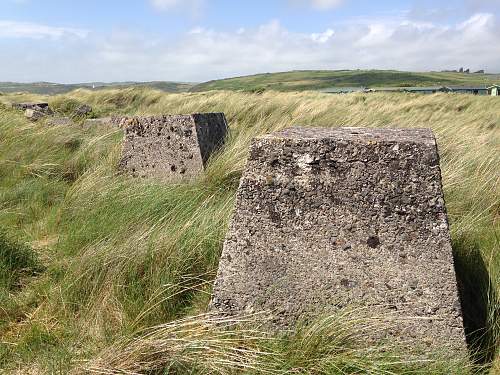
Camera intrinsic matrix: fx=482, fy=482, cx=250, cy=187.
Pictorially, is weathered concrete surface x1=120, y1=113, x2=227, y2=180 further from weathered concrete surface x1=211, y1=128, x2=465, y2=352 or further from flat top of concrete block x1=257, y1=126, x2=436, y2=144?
weathered concrete surface x1=211, y1=128, x2=465, y2=352

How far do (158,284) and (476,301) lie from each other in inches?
62.4

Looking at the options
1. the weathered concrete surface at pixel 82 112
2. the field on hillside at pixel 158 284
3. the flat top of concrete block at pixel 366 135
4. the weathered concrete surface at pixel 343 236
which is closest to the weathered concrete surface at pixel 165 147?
the field on hillside at pixel 158 284

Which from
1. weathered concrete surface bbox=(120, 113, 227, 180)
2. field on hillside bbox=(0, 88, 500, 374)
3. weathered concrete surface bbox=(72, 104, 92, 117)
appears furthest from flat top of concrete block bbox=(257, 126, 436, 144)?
weathered concrete surface bbox=(72, 104, 92, 117)

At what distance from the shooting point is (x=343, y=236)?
2057 millimetres

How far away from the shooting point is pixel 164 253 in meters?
2.70

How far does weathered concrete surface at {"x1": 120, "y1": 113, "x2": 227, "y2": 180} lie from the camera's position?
15.7ft

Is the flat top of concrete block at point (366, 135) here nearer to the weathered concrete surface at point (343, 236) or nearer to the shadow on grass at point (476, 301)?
the weathered concrete surface at point (343, 236)

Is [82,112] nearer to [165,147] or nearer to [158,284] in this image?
[165,147]

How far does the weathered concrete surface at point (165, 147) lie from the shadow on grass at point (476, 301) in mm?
2715

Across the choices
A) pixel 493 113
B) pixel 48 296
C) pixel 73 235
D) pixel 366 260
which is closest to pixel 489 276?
pixel 366 260

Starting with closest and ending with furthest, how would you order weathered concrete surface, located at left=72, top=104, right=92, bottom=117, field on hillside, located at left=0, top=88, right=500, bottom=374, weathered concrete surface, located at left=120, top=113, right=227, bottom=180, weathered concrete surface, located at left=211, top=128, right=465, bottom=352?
field on hillside, located at left=0, top=88, right=500, bottom=374 → weathered concrete surface, located at left=211, top=128, right=465, bottom=352 → weathered concrete surface, located at left=120, top=113, right=227, bottom=180 → weathered concrete surface, located at left=72, top=104, right=92, bottom=117

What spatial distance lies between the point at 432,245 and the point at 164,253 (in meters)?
1.43

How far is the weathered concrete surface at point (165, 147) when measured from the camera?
15.7ft

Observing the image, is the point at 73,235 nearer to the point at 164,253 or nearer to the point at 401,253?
the point at 164,253
